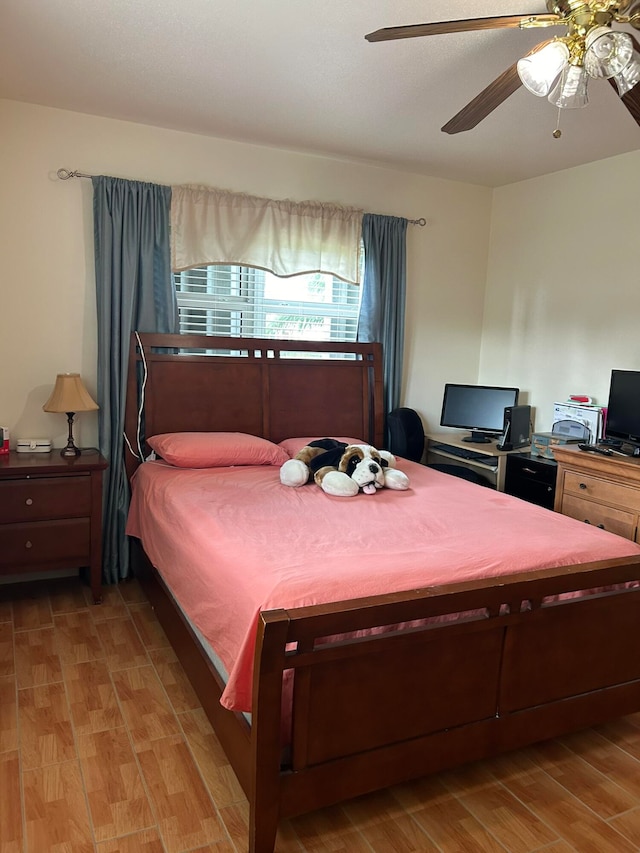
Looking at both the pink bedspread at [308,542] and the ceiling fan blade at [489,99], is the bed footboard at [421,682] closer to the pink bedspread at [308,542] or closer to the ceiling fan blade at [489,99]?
the pink bedspread at [308,542]

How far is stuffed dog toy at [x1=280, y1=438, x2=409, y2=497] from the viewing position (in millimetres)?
3051

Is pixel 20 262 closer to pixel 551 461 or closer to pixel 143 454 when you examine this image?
pixel 143 454

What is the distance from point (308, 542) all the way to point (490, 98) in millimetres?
1699

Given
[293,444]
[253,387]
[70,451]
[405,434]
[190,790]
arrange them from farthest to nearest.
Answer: [405,434] < [253,387] < [293,444] < [70,451] < [190,790]

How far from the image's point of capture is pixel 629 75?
1.79 metres

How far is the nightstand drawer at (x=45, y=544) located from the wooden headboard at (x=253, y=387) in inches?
20.1

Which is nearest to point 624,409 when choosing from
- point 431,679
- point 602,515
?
point 602,515

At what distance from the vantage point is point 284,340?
159 inches

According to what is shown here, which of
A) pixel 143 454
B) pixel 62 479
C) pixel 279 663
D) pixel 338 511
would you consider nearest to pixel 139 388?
pixel 143 454

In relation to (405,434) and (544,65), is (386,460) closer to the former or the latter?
(405,434)

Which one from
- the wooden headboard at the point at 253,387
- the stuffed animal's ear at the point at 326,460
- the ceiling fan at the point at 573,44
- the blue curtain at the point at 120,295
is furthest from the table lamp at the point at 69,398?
the ceiling fan at the point at 573,44

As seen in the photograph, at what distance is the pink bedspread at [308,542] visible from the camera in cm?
191

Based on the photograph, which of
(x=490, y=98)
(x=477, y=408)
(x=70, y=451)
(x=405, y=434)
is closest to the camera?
(x=490, y=98)

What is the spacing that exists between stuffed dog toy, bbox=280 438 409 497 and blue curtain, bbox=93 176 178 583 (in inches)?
42.1
